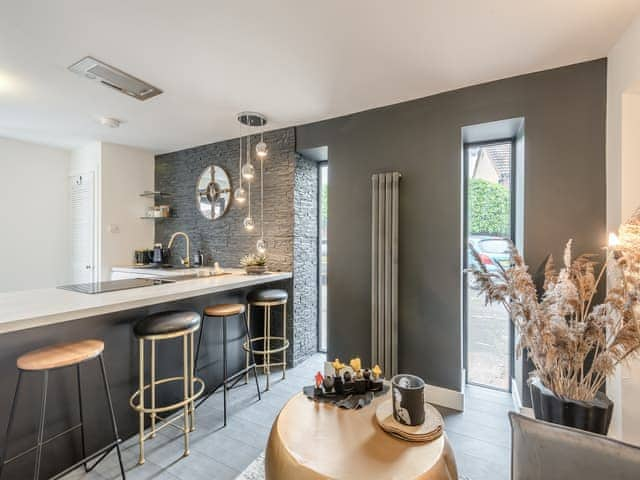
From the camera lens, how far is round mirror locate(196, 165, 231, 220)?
A: 12.7ft

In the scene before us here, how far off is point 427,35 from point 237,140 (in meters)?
2.58

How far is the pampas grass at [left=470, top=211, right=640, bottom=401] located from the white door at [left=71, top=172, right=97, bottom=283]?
464cm

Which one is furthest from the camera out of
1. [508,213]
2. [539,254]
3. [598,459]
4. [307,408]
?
[508,213]

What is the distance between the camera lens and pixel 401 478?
1079 millimetres

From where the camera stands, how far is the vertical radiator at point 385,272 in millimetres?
2713

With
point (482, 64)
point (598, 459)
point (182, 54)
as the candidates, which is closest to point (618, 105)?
point (482, 64)

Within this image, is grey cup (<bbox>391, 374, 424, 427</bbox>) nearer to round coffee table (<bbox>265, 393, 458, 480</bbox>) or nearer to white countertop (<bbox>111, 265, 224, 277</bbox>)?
round coffee table (<bbox>265, 393, 458, 480</bbox>)

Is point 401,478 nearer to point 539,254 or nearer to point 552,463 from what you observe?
point 552,463

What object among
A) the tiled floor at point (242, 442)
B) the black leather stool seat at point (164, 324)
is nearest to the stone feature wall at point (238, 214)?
the tiled floor at point (242, 442)

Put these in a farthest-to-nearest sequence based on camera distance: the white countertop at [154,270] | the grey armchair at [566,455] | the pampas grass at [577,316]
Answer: the white countertop at [154,270] < the pampas grass at [577,316] < the grey armchair at [566,455]

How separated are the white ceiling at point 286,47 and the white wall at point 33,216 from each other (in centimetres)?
150

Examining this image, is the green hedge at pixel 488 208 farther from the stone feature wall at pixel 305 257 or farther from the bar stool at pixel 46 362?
the bar stool at pixel 46 362

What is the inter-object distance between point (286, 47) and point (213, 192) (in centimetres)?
238

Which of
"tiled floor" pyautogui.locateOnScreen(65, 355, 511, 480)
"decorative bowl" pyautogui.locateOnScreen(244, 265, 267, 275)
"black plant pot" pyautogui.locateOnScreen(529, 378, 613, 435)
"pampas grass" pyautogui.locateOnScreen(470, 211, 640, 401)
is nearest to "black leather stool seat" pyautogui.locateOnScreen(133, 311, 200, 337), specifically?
"tiled floor" pyautogui.locateOnScreen(65, 355, 511, 480)
